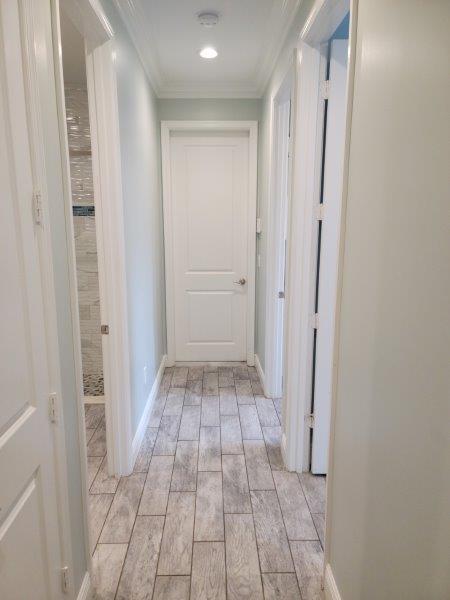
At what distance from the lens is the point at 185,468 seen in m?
2.43

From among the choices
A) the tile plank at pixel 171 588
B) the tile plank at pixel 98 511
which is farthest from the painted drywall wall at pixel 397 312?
the tile plank at pixel 98 511

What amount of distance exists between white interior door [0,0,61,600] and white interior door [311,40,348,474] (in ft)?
4.14

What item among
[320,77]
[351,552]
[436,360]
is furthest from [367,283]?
[320,77]

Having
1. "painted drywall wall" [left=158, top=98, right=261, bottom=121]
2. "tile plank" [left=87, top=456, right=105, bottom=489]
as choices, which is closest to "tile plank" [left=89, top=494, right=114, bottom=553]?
"tile plank" [left=87, top=456, right=105, bottom=489]

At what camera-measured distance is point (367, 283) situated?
115 centimetres

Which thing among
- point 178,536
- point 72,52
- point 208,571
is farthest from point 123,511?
point 72,52

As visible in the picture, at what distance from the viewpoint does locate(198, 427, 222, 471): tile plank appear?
2.45m

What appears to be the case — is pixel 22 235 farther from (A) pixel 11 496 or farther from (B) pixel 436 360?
(B) pixel 436 360

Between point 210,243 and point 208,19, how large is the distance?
6.35ft

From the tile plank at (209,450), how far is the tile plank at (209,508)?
0.07 m

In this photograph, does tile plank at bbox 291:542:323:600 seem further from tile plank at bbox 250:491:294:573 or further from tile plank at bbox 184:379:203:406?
tile plank at bbox 184:379:203:406

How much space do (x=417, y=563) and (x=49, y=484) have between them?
1032 millimetres

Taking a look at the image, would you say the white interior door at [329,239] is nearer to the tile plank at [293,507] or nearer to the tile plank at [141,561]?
the tile plank at [293,507]

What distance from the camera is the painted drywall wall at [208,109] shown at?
3.67 meters
